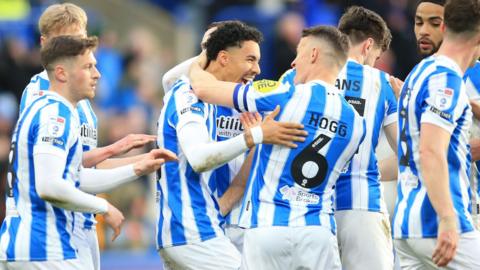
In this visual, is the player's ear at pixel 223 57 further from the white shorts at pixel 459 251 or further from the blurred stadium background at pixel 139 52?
the blurred stadium background at pixel 139 52

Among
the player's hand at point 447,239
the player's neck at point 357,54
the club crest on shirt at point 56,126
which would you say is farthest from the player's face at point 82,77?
the player's hand at point 447,239

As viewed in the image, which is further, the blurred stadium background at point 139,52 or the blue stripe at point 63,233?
the blurred stadium background at point 139,52

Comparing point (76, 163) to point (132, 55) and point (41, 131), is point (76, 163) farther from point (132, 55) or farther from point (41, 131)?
point (132, 55)

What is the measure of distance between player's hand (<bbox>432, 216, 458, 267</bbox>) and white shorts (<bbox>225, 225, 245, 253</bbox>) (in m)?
2.16

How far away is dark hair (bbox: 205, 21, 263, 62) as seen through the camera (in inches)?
315

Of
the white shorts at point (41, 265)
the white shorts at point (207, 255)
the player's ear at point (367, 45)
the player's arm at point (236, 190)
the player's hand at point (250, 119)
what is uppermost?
the player's ear at point (367, 45)

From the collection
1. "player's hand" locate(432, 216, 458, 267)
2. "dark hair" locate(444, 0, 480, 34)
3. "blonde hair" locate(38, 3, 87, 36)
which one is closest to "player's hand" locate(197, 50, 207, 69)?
"blonde hair" locate(38, 3, 87, 36)

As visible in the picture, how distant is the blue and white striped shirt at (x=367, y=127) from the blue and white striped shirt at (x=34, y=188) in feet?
6.33

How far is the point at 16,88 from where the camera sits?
15812 mm

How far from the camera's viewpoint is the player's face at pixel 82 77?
25.5ft

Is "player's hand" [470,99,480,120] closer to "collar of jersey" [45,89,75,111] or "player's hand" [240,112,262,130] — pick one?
"player's hand" [240,112,262,130]

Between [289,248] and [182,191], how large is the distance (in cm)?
90

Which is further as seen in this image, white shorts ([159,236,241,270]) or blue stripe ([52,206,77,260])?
white shorts ([159,236,241,270])

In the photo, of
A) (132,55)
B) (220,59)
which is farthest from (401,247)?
(132,55)
